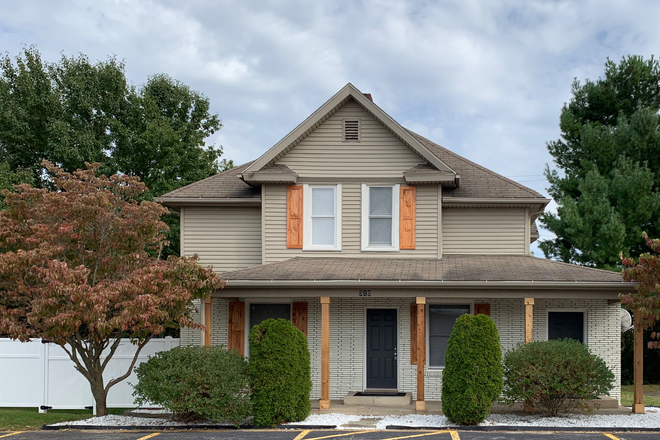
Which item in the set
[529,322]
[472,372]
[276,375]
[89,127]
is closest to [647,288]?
[529,322]

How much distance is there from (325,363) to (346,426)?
1787 millimetres

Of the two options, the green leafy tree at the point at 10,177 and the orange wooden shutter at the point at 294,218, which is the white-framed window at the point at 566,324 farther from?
the green leafy tree at the point at 10,177

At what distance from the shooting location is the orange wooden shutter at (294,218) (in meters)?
16.6

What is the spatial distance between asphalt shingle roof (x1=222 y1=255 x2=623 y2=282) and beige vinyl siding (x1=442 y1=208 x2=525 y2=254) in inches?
10.4

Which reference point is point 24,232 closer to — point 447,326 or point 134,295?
point 134,295

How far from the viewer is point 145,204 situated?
13516 mm

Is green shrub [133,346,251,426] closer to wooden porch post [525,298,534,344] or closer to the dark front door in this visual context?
the dark front door

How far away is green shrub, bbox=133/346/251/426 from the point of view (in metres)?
12.3

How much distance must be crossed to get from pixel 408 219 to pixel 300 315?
11.8 feet

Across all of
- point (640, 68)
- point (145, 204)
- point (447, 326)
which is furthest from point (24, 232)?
point (640, 68)

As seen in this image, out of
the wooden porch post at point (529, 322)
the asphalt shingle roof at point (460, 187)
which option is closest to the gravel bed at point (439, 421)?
the wooden porch post at point (529, 322)

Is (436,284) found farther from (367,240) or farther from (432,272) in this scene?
(367,240)

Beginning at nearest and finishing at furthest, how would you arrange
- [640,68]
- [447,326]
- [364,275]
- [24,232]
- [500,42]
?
[24,232]
[364,275]
[447,326]
[500,42]
[640,68]

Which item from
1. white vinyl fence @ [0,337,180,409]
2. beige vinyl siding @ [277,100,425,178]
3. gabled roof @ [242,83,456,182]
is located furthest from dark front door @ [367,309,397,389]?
white vinyl fence @ [0,337,180,409]
